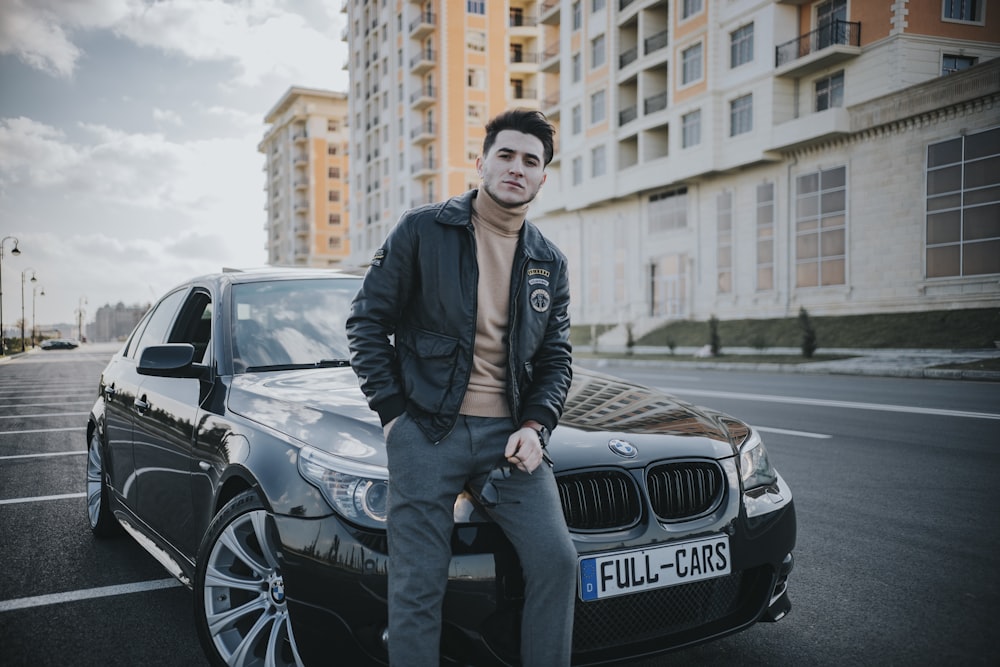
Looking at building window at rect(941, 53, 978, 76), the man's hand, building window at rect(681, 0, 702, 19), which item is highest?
building window at rect(681, 0, 702, 19)

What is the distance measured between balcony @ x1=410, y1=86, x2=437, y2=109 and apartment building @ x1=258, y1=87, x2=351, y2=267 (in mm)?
29190

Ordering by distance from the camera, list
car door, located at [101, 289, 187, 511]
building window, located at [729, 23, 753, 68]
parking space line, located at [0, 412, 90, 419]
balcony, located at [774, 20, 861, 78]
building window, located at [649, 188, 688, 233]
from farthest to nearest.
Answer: building window, located at [649, 188, 688, 233], building window, located at [729, 23, 753, 68], balcony, located at [774, 20, 861, 78], parking space line, located at [0, 412, 90, 419], car door, located at [101, 289, 187, 511]

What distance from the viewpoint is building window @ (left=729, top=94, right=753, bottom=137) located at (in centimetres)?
3409

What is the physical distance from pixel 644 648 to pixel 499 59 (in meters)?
63.7

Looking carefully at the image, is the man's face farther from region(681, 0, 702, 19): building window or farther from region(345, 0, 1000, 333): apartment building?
region(681, 0, 702, 19): building window

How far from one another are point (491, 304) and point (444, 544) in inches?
28.2

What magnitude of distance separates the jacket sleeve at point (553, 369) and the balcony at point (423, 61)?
62482 millimetres

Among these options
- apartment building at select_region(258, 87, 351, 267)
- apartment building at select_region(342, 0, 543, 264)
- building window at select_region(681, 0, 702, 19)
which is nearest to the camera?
building window at select_region(681, 0, 702, 19)

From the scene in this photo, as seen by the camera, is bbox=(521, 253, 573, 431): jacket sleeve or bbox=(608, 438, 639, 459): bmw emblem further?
bbox=(608, 438, 639, 459): bmw emblem

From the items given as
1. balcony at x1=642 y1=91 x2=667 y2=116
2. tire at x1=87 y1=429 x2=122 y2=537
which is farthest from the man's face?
balcony at x1=642 y1=91 x2=667 y2=116

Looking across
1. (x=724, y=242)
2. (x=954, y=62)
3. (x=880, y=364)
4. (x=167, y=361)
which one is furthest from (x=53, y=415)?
(x=954, y=62)

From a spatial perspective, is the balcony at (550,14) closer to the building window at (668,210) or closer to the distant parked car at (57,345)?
the building window at (668,210)

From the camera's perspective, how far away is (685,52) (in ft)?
123

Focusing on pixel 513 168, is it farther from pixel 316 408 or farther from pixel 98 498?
pixel 98 498
